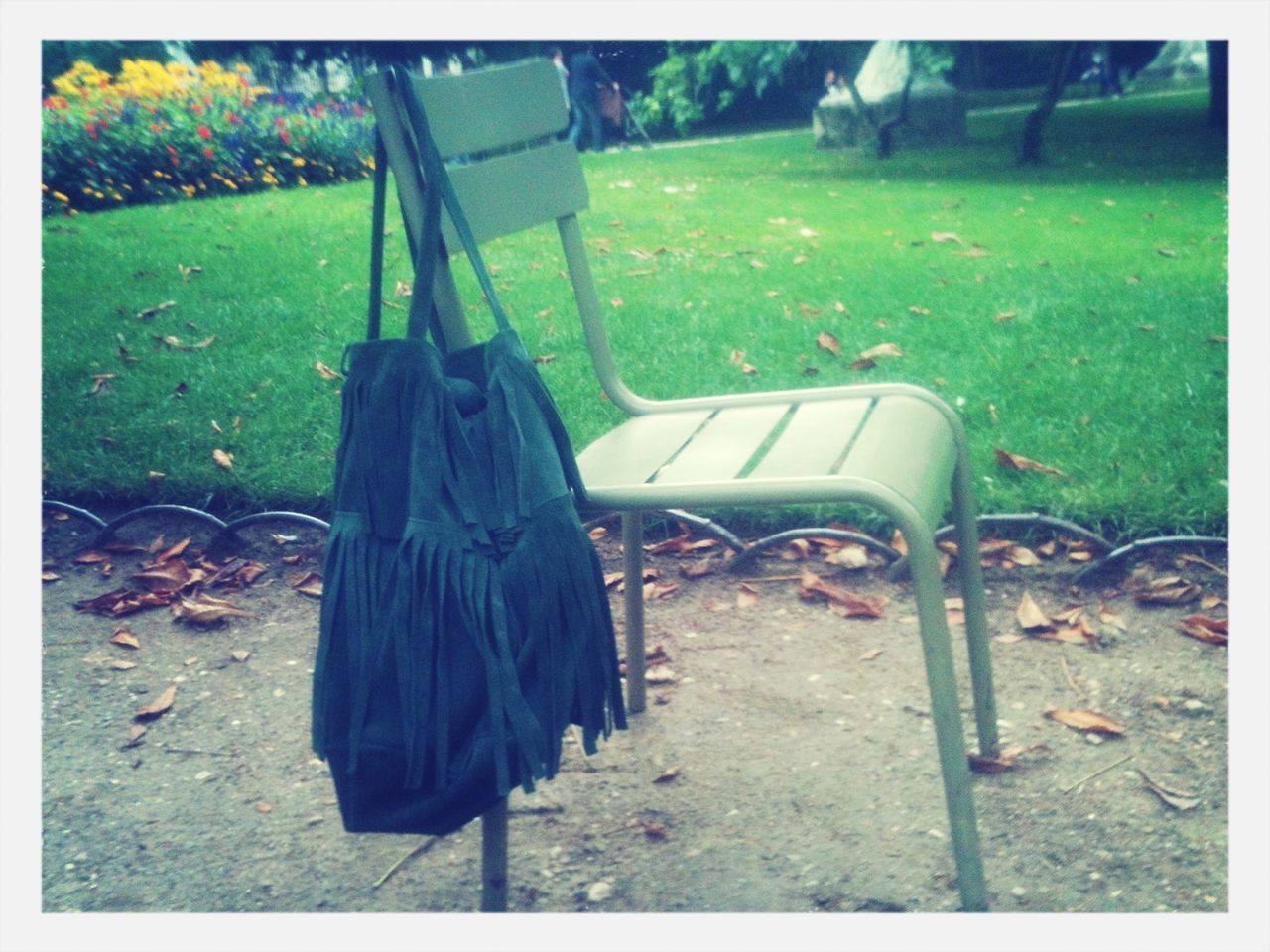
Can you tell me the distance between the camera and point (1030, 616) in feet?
7.75

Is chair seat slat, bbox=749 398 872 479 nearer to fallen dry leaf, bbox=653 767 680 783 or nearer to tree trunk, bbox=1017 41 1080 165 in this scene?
fallen dry leaf, bbox=653 767 680 783

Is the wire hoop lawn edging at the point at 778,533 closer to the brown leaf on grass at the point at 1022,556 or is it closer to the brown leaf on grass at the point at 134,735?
the brown leaf on grass at the point at 1022,556

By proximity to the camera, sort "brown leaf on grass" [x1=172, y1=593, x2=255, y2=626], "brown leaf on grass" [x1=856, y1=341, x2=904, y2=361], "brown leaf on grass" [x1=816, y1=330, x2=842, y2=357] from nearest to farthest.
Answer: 1. "brown leaf on grass" [x1=172, y1=593, x2=255, y2=626]
2. "brown leaf on grass" [x1=856, y1=341, x2=904, y2=361]
3. "brown leaf on grass" [x1=816, y1=330, x2=842, y2=357]

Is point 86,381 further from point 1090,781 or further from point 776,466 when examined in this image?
point 1090,781

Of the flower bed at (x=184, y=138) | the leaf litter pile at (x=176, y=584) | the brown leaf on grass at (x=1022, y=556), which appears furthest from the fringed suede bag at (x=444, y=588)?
the flower bed at (x=184, y=138)

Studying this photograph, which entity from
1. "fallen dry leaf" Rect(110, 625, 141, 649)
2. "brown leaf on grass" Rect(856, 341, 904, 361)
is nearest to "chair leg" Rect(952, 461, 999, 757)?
"fallen dry leaf" Rect(110, 625, 141, 649)

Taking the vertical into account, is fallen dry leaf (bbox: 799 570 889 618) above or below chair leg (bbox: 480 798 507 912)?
above

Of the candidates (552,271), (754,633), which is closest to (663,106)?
(552,271)

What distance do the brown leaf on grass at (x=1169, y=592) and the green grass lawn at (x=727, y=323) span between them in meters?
0.18

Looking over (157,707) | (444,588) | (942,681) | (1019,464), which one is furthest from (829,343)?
(444,588)

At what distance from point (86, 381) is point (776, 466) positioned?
2.69m

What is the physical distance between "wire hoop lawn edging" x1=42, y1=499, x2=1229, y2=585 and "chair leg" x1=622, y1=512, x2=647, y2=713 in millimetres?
339

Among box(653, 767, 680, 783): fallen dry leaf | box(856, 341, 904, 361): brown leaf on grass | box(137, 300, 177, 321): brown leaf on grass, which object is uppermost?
box(137, 300, 177, 321): brown leaf on grass

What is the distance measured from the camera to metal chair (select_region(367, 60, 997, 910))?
56.7 inches
